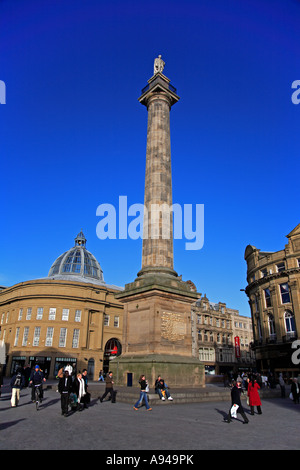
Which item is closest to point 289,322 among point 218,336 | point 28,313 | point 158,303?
point 218,336

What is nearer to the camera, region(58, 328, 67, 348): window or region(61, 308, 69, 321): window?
region(58, 328, 67, 348): window

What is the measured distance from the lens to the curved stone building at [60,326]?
43.3 m

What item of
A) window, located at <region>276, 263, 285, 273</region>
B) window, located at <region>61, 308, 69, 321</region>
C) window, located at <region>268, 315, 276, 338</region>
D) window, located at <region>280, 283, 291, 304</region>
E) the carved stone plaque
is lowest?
the carved stone plaque

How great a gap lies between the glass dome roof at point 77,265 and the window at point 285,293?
33.9 meters

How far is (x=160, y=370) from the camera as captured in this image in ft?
52.5

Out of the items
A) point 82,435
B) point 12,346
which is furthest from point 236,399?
point 12,346

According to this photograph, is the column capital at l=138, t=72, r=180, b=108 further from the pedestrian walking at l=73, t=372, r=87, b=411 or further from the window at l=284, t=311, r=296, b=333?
the window at l=284, t=311, r=296, b=333

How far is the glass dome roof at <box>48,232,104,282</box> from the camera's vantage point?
61.4 meters

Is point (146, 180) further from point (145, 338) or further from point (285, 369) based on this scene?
point (285, 369)

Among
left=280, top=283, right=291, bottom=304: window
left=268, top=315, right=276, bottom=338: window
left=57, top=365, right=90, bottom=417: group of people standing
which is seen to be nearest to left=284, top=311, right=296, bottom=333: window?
left=280, top=283, right=291, bottom=304: window

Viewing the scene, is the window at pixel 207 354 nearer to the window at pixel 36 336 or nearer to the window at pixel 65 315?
the window at pixel 65 315

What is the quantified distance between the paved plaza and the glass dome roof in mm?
50296

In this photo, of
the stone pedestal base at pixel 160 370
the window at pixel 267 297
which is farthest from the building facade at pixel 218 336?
the stone pedestal base at pixel 160 370

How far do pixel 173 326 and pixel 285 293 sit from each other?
29.8m
